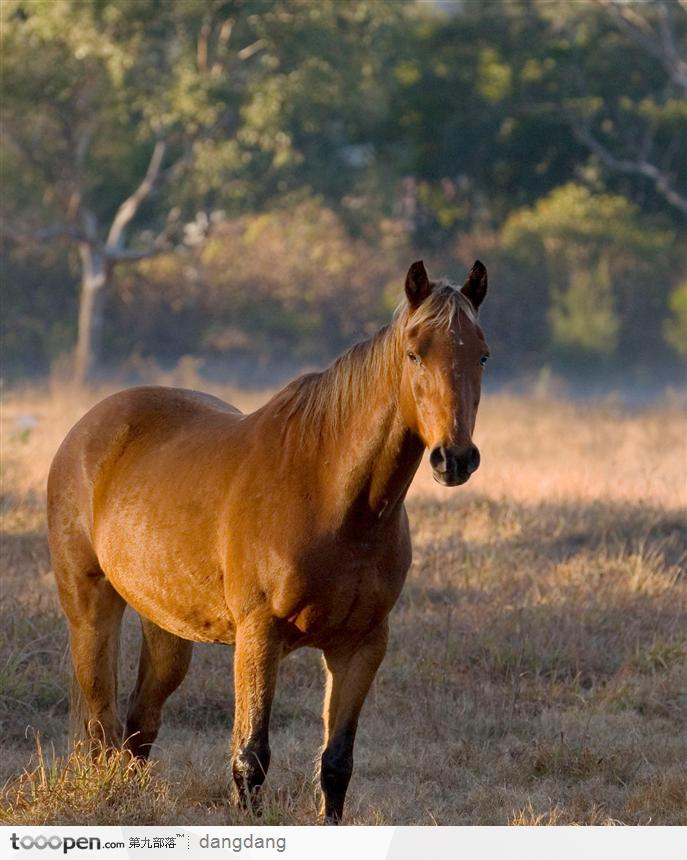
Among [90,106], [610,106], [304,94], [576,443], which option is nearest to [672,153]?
[610,106]

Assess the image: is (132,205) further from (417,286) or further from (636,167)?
(417,286)

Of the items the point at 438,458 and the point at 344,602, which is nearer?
the point at 438,458

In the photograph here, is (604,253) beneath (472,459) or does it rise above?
above

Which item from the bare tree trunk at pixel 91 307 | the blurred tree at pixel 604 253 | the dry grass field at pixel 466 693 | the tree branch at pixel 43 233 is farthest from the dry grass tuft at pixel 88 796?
the blurred tree at pixel 604 253

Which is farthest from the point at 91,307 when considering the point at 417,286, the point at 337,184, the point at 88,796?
the point at 417,286

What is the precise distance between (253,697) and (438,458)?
103cm

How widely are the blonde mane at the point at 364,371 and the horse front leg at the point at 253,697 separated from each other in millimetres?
632

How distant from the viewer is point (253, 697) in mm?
3848

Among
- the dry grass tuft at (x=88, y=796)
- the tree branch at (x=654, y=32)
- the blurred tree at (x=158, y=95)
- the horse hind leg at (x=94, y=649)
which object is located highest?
the tree branch at (x=654, y=32)

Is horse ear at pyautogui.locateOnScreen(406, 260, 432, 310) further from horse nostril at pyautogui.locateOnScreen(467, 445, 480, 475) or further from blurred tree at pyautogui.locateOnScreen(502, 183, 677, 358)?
blurred tree at pyautogui.locateOnScreen(502, 183, 677, 358)

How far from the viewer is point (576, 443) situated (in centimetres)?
1389

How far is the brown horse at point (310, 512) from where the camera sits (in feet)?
11.6
